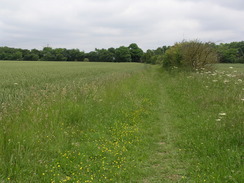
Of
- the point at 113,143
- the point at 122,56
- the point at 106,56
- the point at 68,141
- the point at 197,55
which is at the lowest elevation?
the point at 113,143

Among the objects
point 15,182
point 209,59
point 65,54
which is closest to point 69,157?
point 15,182

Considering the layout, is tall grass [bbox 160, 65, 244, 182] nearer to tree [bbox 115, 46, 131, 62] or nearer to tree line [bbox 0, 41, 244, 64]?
tree line [bbox 0, 41, 244, 64]

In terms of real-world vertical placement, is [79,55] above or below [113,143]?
above

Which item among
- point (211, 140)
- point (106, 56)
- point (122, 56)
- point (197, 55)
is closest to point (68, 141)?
point (211, 140)

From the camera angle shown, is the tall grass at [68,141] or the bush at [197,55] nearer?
the tall grass at [68,141]

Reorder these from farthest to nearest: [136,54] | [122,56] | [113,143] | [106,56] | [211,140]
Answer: [136,54] → [122,56] → [106,56] → [113,143] → [211,140]

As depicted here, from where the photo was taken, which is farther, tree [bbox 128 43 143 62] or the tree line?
tree [bbox 128 43 143 62]

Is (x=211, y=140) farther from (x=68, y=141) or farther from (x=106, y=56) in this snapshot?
(x=106, y=56)

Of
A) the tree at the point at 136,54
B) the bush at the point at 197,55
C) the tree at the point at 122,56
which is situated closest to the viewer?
the bush at the point at 197,55

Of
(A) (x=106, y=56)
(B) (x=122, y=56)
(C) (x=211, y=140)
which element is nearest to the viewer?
(C) (x=211, y=140)

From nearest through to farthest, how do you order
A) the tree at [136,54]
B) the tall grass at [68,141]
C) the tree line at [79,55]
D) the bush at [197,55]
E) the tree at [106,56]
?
the tall grass at [68,141] < the bush at [197,55] < the tree line at [79,55] < the tree at [106,56] < the tree at [136,54]

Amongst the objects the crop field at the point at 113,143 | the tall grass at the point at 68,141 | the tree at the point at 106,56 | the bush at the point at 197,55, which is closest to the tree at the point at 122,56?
the tree at the point at 106,56

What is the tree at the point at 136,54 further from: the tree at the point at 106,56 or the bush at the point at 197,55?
the bush at the point at 197,55

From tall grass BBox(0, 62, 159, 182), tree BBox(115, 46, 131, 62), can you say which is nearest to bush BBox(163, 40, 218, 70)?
tall grass BBox(0, 62, 159, 182)
